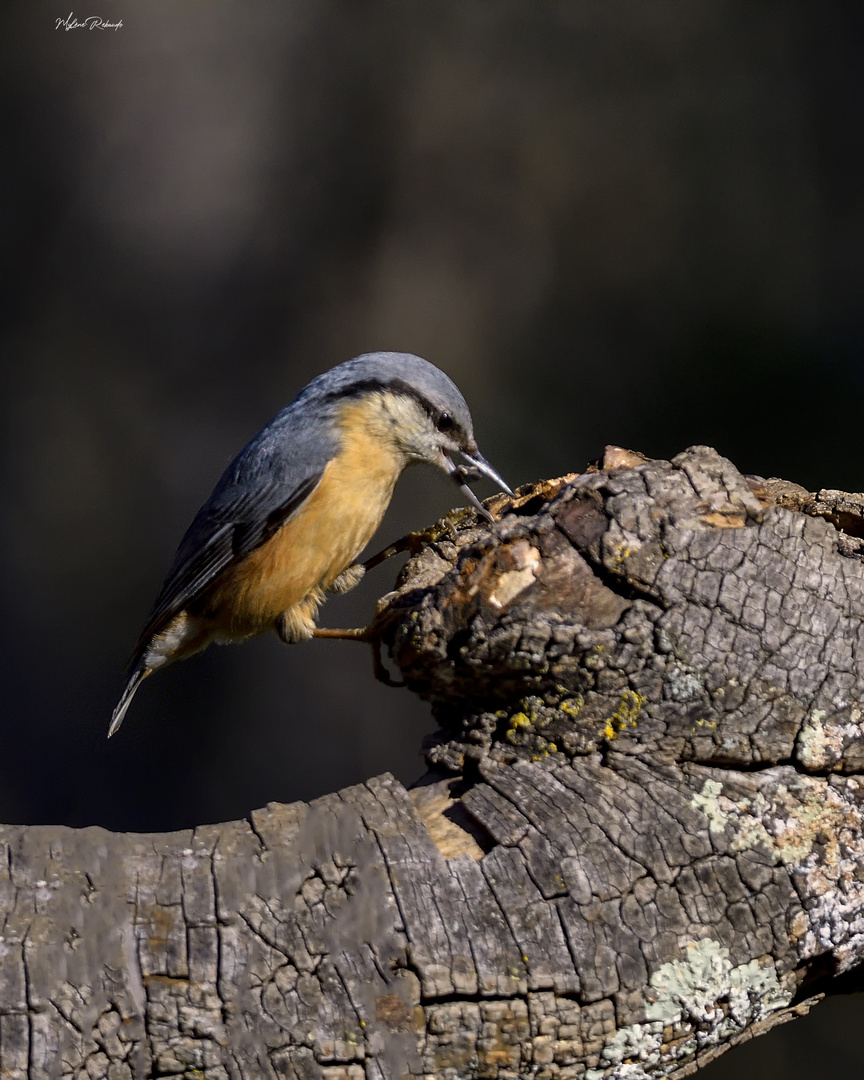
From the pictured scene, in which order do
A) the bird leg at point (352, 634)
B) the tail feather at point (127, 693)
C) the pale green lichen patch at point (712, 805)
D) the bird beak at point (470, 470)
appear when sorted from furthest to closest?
the tail feather at point (127, 693)
the bird beak at point (470, 470)
the bird leg at point (352, 634)
the pale green lichen patch at point (712, 805)

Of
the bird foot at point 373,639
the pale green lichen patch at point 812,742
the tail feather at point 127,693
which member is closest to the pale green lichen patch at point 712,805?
the pale green lichen patch at point 812,742

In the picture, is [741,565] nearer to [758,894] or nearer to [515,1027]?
[758,894]

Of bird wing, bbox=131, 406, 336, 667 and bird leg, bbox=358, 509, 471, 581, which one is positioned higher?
bird wing, bbox=131, 406, 336, 667

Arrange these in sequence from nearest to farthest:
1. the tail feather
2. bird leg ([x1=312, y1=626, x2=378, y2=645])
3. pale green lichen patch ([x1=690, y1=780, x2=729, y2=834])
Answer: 1. pale green lichen patch ([x1=690, y1=780, x2=729, y2=834])
2. bird leg ([x1=312, y1=626, x2=378, y2=645])
3. the tail feather

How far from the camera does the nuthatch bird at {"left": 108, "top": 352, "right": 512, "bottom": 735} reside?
2.62 metres

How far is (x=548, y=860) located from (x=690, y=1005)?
0.26 m

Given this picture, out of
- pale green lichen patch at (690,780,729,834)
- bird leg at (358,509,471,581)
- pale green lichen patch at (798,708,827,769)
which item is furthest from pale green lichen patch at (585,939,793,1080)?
bird leg at (358,509,471,581)

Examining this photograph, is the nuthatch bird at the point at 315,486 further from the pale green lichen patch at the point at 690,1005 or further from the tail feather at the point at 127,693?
the pale green lichen patch at the point at 690,1005

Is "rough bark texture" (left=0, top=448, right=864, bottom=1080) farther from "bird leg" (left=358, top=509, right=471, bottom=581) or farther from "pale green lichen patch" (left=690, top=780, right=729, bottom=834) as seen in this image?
"bird leg" (left=358, top=509, right=471, bottom=581)

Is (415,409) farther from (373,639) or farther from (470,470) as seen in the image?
(373,639)

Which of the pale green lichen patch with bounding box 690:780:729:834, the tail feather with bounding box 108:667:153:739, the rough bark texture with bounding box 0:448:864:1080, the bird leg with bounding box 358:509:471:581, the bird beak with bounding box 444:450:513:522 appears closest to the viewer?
the rough bark texture with bounding box 0:448:864:1080

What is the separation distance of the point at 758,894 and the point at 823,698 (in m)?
0.29

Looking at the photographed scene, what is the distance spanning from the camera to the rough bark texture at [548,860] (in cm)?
141

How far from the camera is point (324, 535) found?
2613 millimetres
